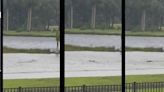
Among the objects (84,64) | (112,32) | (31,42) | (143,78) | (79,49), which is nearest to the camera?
(31,42)

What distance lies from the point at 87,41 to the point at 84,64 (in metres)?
0.37

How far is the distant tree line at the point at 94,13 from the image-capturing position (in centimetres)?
335

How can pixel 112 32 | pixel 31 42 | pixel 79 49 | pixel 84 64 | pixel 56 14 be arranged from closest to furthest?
pixel 56 14 → pixel 31 42 → pixel 112 32 → pixel 79 49 → pixel 84 64

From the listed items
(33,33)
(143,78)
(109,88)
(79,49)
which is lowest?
(109,88)

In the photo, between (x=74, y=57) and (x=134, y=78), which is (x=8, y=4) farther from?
(x=134, y=78)

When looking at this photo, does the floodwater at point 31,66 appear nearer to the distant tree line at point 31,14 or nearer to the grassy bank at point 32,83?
the grassy bank at point 32,83

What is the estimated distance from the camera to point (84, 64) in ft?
12.3

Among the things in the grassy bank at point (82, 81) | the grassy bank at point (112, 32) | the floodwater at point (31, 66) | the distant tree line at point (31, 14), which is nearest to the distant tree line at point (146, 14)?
the grassy bank at point (112, 32)

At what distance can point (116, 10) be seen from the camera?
331cm

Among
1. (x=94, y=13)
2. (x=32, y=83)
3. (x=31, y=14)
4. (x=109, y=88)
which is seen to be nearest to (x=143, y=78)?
(x=109, y=88)

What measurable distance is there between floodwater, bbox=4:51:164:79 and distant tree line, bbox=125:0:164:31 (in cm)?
31

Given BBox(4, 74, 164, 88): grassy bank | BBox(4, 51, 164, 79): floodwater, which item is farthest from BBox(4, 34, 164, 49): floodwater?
BBox(4, 74, 164, 88): grassy bank

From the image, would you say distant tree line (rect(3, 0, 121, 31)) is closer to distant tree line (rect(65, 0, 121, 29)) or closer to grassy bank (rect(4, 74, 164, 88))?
distant tree line (rect(65, 0, 121, 29))

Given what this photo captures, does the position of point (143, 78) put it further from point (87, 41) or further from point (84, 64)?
point (87, 41)
